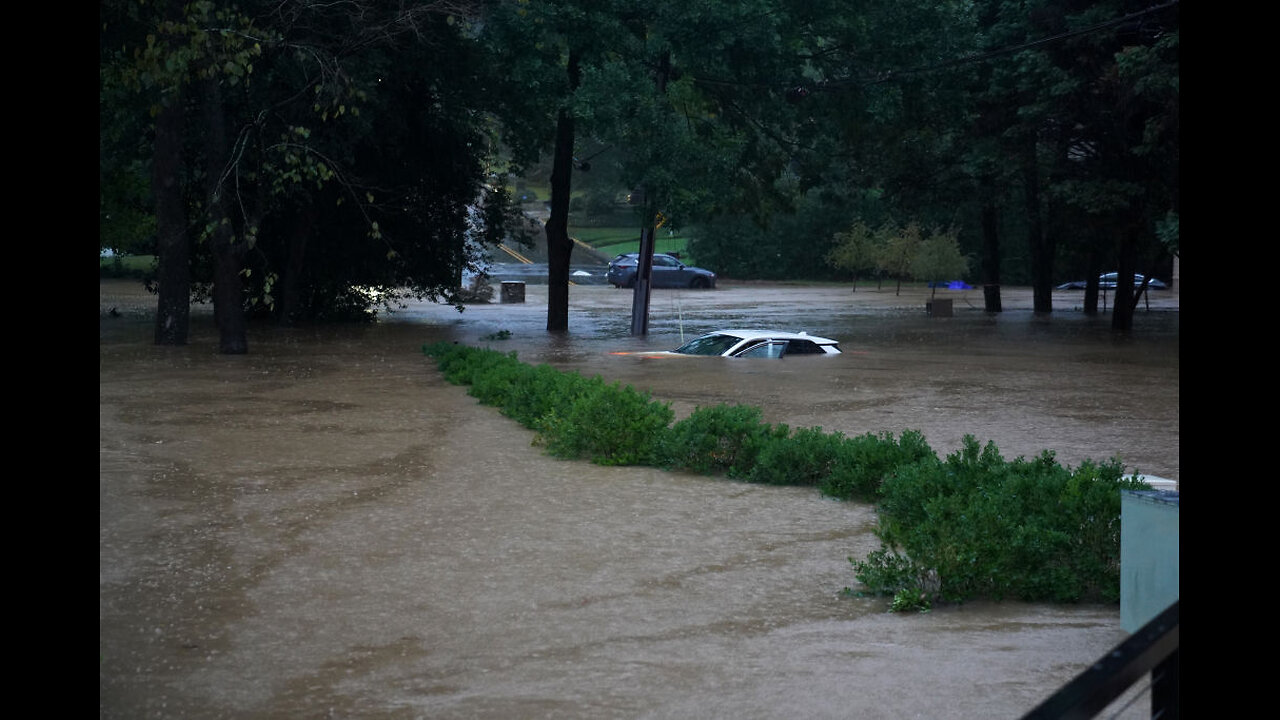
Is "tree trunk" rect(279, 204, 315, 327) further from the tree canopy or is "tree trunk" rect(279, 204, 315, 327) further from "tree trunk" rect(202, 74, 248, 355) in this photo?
"tree trunk" rect(202, 74, 248, 355)

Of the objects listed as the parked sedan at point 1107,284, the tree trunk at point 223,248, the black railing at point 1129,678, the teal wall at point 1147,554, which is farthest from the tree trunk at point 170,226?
the parked sedan at point 1107,284

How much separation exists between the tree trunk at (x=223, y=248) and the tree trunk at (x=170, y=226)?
2.64 ft

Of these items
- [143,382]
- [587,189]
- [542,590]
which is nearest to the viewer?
[542,590]

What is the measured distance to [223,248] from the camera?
26.7 meters

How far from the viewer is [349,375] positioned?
22984 mm

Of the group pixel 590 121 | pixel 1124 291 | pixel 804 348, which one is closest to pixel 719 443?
pixel 804 348

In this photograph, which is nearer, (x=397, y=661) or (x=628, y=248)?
(x=397, y=661)

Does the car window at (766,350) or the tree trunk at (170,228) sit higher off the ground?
the tree trunk at (170,228)

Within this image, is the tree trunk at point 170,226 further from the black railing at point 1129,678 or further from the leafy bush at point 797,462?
the black railing at point 1129,678

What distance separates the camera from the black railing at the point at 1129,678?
1.99 meters

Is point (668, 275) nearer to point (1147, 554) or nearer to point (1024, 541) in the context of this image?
point (1024, 541)
